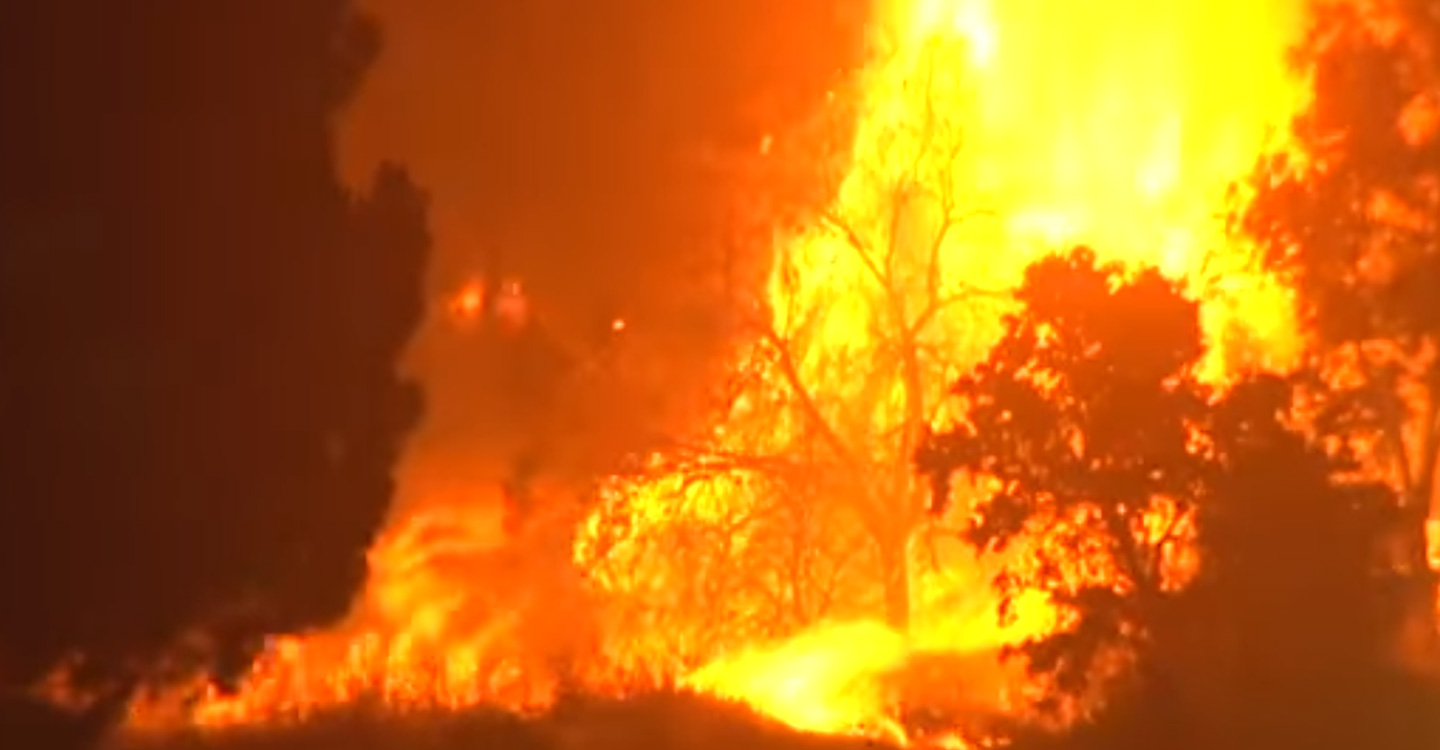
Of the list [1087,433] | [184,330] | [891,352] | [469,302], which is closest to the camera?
[184,330]

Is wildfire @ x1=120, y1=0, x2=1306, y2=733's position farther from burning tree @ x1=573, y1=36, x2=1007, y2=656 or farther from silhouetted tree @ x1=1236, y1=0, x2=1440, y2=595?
silhouetted tree @ x1=1236, y1=0, x2=1440, y2=595

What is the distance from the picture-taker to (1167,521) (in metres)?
29.4

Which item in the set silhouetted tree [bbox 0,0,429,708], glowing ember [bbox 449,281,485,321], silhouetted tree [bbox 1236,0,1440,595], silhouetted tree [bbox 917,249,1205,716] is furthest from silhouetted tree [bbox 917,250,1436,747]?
glowing ember [bbox 449,281,485,321]

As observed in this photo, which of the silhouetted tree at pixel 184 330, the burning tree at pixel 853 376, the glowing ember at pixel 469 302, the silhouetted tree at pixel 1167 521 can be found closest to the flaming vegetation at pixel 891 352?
the burning tree at pixel 853 376

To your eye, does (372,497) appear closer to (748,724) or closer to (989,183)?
(748,724)

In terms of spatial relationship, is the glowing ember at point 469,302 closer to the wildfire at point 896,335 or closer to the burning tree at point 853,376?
the wildfire at point 896,335

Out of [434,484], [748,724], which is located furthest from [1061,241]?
[748,724]

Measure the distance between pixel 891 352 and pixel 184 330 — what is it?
18.9 meters

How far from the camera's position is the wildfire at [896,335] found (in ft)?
130

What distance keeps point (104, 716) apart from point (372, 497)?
3.03 m

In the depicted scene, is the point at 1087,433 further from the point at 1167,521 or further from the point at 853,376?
the point at 853,376

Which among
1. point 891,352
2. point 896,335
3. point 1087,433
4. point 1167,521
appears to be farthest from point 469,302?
point 1167,521

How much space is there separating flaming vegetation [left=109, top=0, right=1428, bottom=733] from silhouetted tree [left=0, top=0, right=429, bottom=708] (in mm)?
10655

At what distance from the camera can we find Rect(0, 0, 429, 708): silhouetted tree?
24.9m
